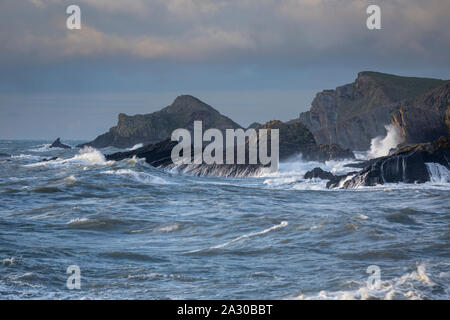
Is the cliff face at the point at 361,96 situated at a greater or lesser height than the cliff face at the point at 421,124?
greater

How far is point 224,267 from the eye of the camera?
16953 millimetres

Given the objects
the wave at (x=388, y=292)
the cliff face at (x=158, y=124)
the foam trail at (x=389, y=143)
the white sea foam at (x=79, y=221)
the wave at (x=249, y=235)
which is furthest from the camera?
the cliff face at (x=158, y=124)

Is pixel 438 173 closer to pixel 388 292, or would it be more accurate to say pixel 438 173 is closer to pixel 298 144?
pixel 298 144

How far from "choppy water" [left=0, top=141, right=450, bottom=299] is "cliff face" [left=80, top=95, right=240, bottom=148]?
114 m

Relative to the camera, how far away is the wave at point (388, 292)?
13.3 metres

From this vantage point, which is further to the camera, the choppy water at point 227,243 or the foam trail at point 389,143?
the foam trail at point 389,143

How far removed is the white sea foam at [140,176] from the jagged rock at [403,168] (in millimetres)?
13819

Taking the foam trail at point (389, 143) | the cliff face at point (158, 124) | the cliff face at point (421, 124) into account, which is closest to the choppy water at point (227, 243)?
the cliff face at point (421, 124)

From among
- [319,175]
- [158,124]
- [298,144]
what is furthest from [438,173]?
[158,124]

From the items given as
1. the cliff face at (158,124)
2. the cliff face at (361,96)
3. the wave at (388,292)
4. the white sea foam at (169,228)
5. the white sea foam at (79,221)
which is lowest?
the wave at (388,292)

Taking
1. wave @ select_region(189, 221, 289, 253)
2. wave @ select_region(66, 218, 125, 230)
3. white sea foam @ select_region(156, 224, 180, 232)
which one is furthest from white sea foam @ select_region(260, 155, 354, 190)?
wave @ select_region(66, 218, 125, 230)

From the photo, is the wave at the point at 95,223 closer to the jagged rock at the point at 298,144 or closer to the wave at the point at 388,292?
the wave at the point at 388,292

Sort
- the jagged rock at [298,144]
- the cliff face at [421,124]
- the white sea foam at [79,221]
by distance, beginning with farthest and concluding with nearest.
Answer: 1. the jagged rock at [298,144]
2. the cliff face at [421,124]
3. the white sea foam at [79,221]
